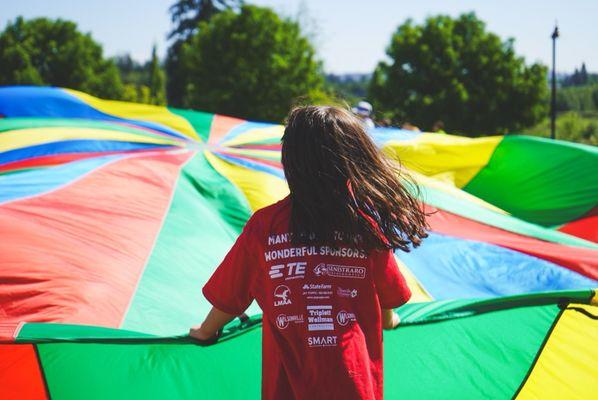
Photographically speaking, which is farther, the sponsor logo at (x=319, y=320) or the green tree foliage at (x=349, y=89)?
the green tree foliage at (x=349, y=89)

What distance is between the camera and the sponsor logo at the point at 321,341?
51.1 inches

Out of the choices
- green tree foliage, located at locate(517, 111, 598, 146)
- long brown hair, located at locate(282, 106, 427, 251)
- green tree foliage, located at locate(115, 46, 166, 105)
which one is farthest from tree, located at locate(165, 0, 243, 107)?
long brown hair, located at locate(282, 106, 427, 251)

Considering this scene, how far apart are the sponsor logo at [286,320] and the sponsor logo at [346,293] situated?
0.09 metres

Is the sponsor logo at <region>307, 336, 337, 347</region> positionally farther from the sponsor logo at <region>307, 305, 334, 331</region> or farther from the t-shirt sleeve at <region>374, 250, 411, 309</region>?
the t-shirt sleeve at <region>374, 250, 411, 309</region>

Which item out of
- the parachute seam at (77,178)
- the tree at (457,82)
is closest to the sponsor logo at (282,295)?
the parachute seam at (77,178)

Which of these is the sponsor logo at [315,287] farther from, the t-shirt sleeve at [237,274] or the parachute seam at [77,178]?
the parachute seam at [77,178]

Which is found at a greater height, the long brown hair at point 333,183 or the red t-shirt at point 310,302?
the long brown hair at point 333,183

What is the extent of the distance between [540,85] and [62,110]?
1902 cm

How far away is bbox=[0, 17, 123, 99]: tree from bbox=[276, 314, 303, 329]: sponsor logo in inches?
900

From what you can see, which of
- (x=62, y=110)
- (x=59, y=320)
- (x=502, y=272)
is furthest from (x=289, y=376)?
(x=62, y=110)

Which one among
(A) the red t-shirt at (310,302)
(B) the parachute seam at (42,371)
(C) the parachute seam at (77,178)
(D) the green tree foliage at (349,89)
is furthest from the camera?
(C) the parachute seam at (77,178)

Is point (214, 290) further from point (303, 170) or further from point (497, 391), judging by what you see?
point (497, 391)

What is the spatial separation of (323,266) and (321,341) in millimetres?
157

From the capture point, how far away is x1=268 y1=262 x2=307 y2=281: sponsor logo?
134cm
